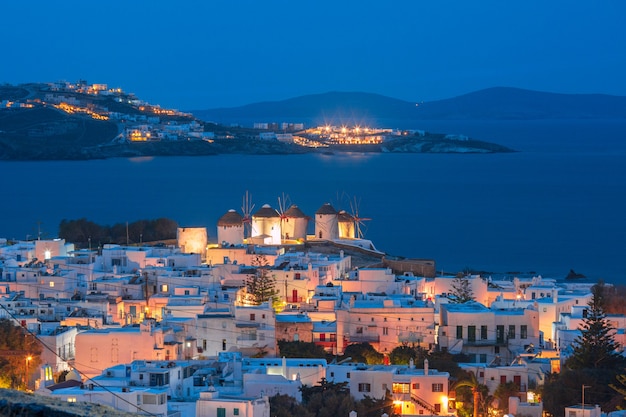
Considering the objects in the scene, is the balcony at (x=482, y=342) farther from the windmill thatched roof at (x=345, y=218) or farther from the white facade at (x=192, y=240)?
the windmill thatched roof at (x=345, y=218)

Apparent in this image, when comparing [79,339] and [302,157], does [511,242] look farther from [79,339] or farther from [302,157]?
[302,157]

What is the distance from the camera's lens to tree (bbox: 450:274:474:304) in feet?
69.3

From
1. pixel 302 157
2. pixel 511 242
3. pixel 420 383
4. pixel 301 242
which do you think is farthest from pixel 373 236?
pixel 302 157

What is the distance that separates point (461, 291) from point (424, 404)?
25.9 feet

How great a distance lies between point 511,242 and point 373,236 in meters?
4.45

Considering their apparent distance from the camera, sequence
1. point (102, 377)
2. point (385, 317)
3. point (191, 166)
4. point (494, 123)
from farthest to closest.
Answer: point (494, 123)
point (191, 166)
point (385, 317)
point (102, 377)

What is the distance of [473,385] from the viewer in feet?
48.3

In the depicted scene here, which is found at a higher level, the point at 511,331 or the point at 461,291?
the point at 461,291

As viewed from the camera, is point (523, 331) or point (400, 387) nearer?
point (400, 387)

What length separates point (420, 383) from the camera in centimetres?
1446

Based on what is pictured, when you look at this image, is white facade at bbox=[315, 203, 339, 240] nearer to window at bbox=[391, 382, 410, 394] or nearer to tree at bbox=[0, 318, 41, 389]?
tree at bbox=[0, 318, 41, 389]

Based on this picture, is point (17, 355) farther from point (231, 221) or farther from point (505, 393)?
point (231, 221)

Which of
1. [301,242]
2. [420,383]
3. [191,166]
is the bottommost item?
[420,383]

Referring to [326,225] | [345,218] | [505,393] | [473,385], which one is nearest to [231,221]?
[326,225]
